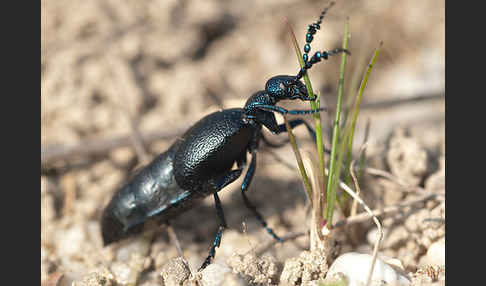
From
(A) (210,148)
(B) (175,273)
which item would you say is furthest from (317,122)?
(B) (175,273)

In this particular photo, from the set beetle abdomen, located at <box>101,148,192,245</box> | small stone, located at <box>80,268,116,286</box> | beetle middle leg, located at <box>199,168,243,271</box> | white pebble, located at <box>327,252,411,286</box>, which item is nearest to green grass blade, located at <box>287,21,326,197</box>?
white pebble, located at <box>327,252,411,286</box>

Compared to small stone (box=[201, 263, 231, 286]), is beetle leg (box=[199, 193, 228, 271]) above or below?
above

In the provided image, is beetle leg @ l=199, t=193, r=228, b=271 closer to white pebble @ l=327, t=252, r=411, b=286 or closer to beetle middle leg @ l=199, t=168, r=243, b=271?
beetle middle leg @ l=199, t=168, r=243, b=271

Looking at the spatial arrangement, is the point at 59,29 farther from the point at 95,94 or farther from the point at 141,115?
the point at 141,115

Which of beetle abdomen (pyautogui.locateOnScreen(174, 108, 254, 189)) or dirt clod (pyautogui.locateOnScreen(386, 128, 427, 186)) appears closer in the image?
beetle abdomen (pyautogui.locateOnScreen(174, 108, 254, 189))

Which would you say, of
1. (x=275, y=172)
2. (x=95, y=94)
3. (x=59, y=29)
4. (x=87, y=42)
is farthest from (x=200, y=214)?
(x=59, y=29)

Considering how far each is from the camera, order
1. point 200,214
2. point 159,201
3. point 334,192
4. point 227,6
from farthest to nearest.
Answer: point 227,6 → point 200,214 → point 159,201 → point 334,192
